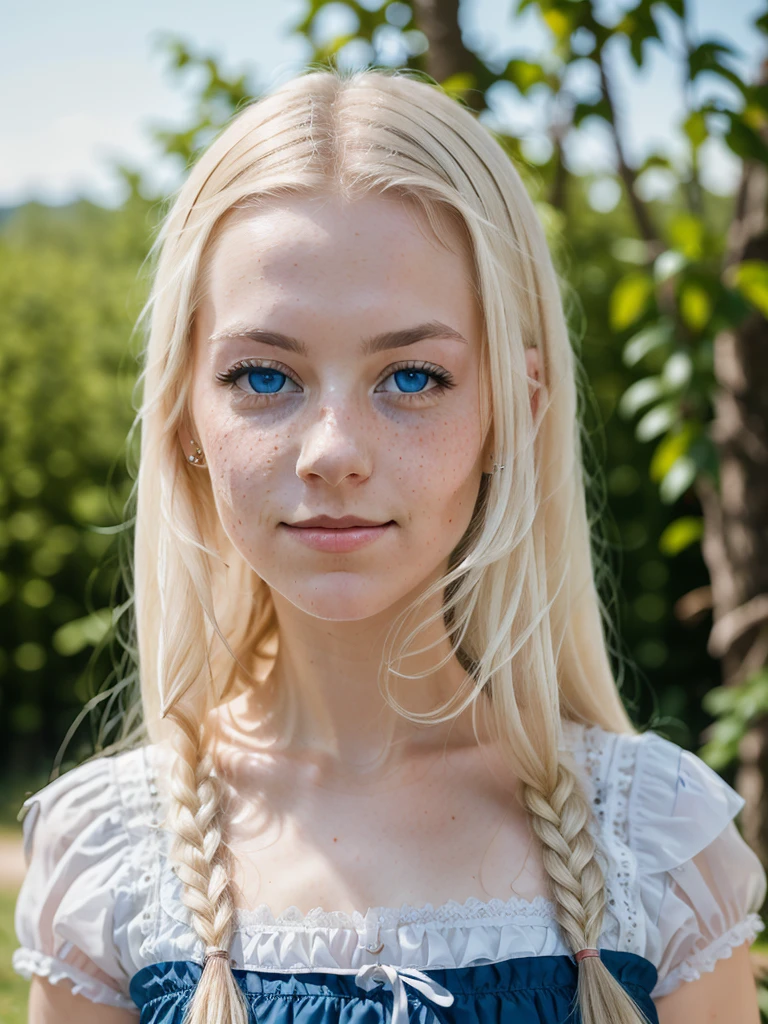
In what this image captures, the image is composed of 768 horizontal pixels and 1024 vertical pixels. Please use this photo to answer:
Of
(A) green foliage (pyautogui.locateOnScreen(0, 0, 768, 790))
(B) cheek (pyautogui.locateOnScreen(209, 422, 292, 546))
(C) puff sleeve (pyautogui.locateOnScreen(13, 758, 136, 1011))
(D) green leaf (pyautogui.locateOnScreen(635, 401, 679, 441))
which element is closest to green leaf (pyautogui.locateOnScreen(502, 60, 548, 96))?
(A) green foliage (pyautogui.locateOnScreen(0, 0, 768, 790))

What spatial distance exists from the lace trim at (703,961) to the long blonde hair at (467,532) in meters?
0.10

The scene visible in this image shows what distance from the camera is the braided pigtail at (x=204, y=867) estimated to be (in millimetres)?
1188

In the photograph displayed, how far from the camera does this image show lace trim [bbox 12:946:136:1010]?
1.33m

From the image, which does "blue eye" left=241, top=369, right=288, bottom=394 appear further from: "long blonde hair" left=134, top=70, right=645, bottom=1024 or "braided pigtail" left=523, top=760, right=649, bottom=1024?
"braided pigtail" left=523, top=760, right=649, bottom=1024

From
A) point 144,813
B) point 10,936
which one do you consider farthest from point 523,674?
point 10,936

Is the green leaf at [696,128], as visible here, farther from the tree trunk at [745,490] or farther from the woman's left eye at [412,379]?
the woman's left eye at [412,379]

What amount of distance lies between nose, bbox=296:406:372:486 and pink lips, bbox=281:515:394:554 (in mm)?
48

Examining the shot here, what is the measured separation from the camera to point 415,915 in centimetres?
125

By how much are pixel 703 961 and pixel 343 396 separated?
0.80m

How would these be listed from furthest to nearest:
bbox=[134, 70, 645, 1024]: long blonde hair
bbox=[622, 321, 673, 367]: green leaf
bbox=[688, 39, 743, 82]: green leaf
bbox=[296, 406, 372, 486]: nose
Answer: bbox=[622, 321, 673, 367]: green leaf < bbox=[688, 39, 743, 82]: green leaf < bbox=[134, 70, 645, 1024]: long blonde hair < bbox=[296, 406, 372, 486]: nose

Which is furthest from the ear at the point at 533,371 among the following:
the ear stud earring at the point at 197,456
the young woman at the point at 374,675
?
the ear stud earring at the point at 197,456

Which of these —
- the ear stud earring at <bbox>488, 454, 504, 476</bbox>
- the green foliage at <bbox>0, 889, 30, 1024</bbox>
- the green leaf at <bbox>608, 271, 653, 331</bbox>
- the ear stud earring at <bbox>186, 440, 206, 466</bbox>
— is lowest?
the green foliage at <bbox>0, 889, 30, 1024</bbox>

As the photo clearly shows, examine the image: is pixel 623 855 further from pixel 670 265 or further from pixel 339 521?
pixel 670 265

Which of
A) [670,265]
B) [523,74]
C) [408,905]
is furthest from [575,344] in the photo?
[408,905]
